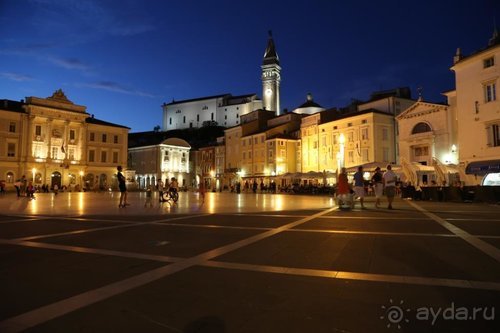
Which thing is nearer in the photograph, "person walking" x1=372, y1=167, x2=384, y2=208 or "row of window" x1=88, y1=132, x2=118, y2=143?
"person walking" x1=372, y1=167, x2=384, y2=208

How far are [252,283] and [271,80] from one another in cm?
12767

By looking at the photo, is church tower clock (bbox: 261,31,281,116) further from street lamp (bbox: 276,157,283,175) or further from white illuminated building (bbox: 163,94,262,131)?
street lamp (bbox: 276,157,283,175)

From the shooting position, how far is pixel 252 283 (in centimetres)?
448

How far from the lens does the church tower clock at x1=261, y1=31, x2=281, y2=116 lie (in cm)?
12600

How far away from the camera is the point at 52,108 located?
6462cm

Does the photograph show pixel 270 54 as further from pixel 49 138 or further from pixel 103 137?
pixel 49 138

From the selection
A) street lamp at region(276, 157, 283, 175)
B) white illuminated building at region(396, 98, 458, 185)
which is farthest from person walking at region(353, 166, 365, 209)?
street lamp at region(276, 157, 283, 175)

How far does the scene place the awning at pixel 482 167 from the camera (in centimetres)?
2770

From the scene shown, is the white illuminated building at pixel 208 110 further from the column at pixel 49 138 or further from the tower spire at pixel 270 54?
the column at pixel 49 138

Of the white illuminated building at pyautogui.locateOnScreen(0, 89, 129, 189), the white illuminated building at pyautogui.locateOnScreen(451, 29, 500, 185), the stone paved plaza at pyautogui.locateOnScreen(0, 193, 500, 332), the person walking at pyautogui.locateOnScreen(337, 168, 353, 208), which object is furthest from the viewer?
the white illuminated building at pyautogui.locateOnScreen(0, 89, 129, 189)

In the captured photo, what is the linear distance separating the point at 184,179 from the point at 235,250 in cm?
8705

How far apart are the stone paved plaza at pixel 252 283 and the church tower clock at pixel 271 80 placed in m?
119

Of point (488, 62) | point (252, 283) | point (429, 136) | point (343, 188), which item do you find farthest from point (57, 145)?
point (252, 283)

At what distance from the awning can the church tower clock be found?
96.9 m
